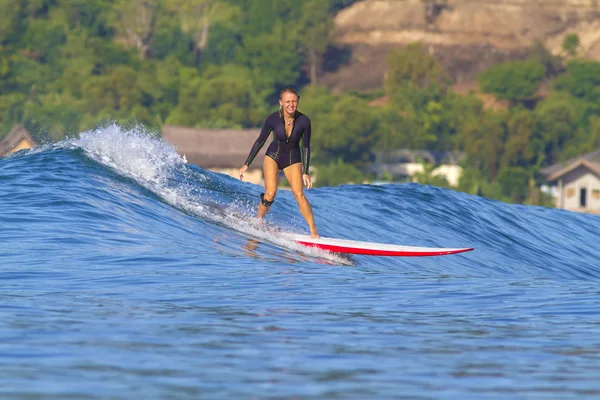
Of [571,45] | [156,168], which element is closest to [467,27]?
[571,45]

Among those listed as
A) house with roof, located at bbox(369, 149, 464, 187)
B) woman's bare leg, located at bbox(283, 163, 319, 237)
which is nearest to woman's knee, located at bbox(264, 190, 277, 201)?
woman's bare leg, located at bbox(283, 163, 319, 237)

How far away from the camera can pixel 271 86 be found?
122 m

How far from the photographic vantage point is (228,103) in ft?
313

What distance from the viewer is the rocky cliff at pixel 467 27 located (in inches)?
5625

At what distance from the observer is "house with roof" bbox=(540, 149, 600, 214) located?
7469 cm

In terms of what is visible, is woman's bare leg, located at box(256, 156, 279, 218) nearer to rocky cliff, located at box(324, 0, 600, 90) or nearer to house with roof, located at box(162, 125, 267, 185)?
house with roof, located at box(162, 125, 267, 185)

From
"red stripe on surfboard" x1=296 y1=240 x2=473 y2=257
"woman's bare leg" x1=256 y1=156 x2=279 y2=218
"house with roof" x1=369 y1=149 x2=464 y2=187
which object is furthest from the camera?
"house with roof" x1=369 y1=149 x2=464 y2=187

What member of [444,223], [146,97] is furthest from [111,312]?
[146,97]

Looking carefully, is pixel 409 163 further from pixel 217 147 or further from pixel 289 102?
pixel 289 102

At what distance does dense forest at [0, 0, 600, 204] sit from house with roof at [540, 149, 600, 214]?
214 centimetres

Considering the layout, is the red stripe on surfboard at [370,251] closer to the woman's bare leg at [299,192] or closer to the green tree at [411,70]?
the woman's bare leg at [299,192]

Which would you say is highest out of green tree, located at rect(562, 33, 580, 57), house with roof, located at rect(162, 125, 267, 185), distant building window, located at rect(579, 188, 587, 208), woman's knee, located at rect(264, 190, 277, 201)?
green tree, located at rect(562, 33, 580, 57)

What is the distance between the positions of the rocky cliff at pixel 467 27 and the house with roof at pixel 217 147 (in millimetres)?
62998

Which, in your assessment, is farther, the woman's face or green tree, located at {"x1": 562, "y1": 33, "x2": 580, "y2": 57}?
green tree, located at {"x1": 562, "y1": 33, "x2": 580, "y2": 57}
